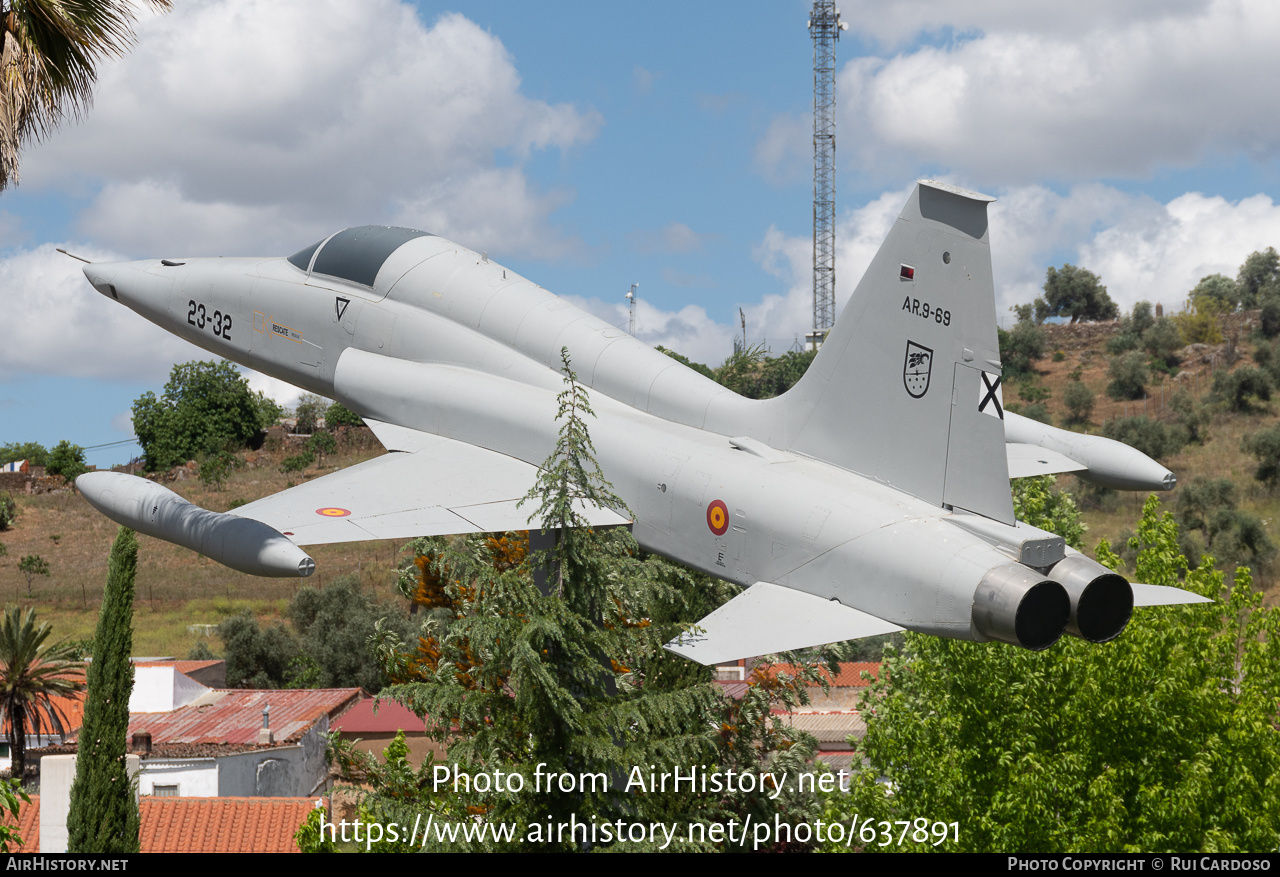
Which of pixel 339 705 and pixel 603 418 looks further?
pixel 339 705

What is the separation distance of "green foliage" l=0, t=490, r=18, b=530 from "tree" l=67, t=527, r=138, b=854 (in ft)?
191

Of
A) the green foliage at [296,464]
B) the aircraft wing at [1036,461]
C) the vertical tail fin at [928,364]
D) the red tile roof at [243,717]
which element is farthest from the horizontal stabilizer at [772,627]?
the green foliage at [296,464]

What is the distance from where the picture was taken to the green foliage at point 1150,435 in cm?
6788

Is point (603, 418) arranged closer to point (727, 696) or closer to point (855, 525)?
point (855, 525)

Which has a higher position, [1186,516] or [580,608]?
[1186,516]

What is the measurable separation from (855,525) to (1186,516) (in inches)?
2160

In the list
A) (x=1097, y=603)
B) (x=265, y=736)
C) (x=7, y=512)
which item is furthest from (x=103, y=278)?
(x=7, y=512)

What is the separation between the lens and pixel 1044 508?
3338 cm

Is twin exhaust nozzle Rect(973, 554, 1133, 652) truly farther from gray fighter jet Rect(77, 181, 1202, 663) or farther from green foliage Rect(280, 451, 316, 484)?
green foliage Rect(280, 451, 316, 484)

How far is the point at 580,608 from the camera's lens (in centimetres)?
1329

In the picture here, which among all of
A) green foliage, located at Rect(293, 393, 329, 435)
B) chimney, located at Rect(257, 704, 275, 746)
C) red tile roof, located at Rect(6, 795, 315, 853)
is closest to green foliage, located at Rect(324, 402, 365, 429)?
green foliage, located at Rect(293, 393, 329, 435)

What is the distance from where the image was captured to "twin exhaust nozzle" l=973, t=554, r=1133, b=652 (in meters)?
10.4

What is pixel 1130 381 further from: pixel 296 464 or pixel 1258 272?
pixel 296 464

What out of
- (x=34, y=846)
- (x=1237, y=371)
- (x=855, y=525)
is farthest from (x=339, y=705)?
(x=1237, y=371)
